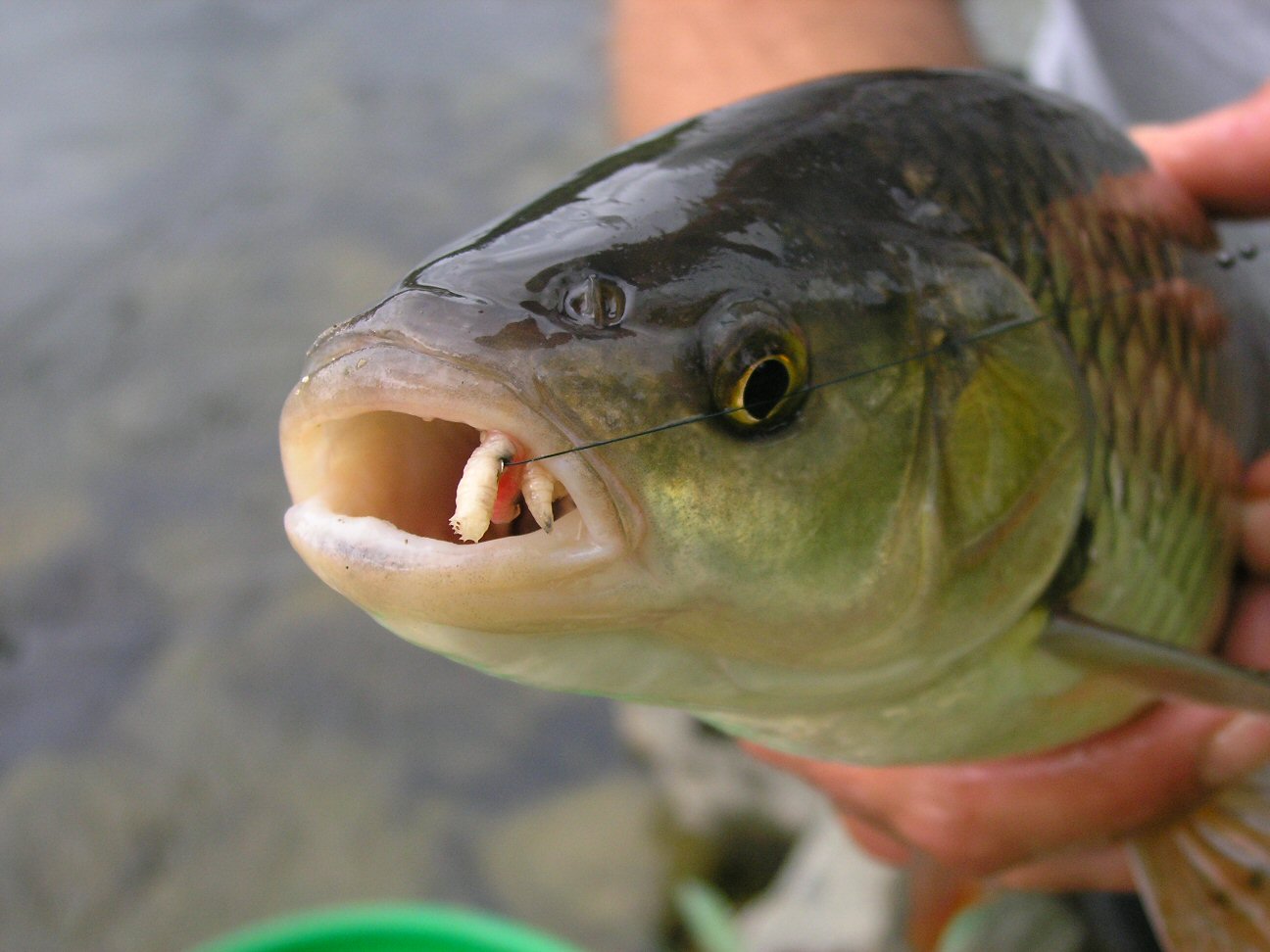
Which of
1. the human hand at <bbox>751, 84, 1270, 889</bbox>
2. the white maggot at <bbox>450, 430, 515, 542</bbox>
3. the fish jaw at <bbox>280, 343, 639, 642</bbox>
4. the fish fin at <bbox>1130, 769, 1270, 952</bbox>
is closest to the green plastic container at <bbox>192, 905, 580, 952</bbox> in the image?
the human hand at <bbox>751, 84, 1270, 889</bbox>

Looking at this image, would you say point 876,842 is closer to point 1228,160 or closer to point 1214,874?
point 1214,874

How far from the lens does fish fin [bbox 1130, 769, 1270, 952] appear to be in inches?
69.6

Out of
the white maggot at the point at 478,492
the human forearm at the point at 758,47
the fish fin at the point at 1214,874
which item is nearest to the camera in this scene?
the white maggot at the point at 478,492

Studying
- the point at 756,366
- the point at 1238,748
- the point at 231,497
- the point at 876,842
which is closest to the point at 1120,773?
the point at 1238,748

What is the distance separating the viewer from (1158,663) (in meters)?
1.40

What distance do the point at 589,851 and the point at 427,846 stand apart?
1.58 feet

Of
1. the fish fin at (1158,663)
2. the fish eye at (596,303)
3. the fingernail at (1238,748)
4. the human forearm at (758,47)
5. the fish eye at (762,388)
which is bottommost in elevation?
the fingernail at (1238,748)

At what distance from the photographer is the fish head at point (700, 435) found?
3.20 feet

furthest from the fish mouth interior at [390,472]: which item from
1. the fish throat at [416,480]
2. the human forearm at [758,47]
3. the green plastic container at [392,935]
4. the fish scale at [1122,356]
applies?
the human forearm at [758,47]

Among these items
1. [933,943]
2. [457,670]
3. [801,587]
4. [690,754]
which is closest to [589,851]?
[690,754]

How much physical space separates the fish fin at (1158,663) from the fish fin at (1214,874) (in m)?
0.49

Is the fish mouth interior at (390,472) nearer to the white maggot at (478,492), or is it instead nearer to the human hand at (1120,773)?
the white maggot at (478,492)

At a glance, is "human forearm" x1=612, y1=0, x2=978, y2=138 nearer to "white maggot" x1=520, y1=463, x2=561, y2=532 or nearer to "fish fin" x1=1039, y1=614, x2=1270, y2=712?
"fish fin" x1=1039, y1=614, x2=1270, y2=712

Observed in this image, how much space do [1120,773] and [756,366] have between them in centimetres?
108
